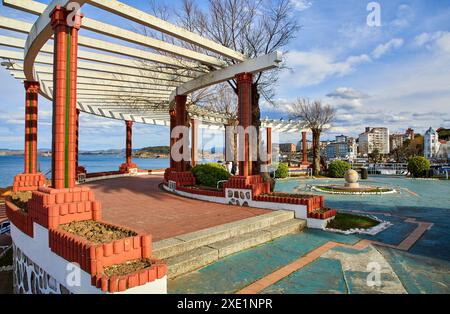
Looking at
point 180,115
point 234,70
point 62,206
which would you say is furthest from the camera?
point 180,115

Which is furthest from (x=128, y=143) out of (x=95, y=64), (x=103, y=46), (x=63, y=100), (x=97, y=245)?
(x=97, y=245)

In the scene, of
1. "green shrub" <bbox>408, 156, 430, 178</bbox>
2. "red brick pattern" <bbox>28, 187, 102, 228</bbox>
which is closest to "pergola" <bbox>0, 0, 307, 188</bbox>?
"red brick pattern" <bbox>28, 187, 102, 228</bbox>

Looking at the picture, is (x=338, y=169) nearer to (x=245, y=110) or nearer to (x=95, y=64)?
(x=245, y=110)

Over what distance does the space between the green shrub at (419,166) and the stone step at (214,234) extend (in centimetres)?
2041

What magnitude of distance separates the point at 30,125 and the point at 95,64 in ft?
12.0

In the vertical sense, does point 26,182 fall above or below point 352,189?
above

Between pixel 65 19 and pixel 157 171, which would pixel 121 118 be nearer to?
pixel 157 171

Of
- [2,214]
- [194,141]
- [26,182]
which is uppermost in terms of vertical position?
[194,141]

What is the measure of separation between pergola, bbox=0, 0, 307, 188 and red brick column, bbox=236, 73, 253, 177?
0.11 feet

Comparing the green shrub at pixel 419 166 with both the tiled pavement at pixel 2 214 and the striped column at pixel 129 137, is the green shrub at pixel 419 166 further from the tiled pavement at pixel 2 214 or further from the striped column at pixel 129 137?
the tiled pavement at pixel 2 214

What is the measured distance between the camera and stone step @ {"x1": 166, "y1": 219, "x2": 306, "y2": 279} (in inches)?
183

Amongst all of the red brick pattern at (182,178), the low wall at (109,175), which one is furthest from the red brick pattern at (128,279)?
the low wall at (109,175)

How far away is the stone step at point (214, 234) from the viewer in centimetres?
495

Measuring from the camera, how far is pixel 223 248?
17.6ft
